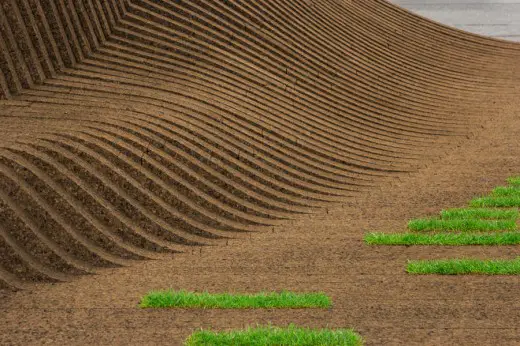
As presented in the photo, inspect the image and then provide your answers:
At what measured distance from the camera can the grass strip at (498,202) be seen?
7912 millimetres

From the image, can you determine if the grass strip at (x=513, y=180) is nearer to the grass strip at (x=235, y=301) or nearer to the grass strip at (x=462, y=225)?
the grass strip at (x=462, y=225)

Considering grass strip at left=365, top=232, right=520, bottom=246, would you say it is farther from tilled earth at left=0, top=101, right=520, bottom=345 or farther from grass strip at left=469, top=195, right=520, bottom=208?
grass strip at left=469, top=195, right=520, bottom=208

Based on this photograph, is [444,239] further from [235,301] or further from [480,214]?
[235,301]

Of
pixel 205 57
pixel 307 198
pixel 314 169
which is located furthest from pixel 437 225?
pixel 205 57

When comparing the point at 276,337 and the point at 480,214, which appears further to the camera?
the point at 480,214

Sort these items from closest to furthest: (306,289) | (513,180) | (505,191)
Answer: (306,289) < (505,191) < (513,180)

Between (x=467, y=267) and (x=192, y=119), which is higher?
(x=192, y=119)

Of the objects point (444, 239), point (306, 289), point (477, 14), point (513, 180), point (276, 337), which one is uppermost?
point (477, 14)

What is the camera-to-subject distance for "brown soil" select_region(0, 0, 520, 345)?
5.09 meters

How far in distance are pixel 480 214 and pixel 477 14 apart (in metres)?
16.7

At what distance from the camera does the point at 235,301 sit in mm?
5113

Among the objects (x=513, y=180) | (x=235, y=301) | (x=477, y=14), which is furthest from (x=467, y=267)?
(x=477, y=14)

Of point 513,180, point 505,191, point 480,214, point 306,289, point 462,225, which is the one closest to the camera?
point 306,289

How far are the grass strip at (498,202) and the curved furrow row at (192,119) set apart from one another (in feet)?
4.29
